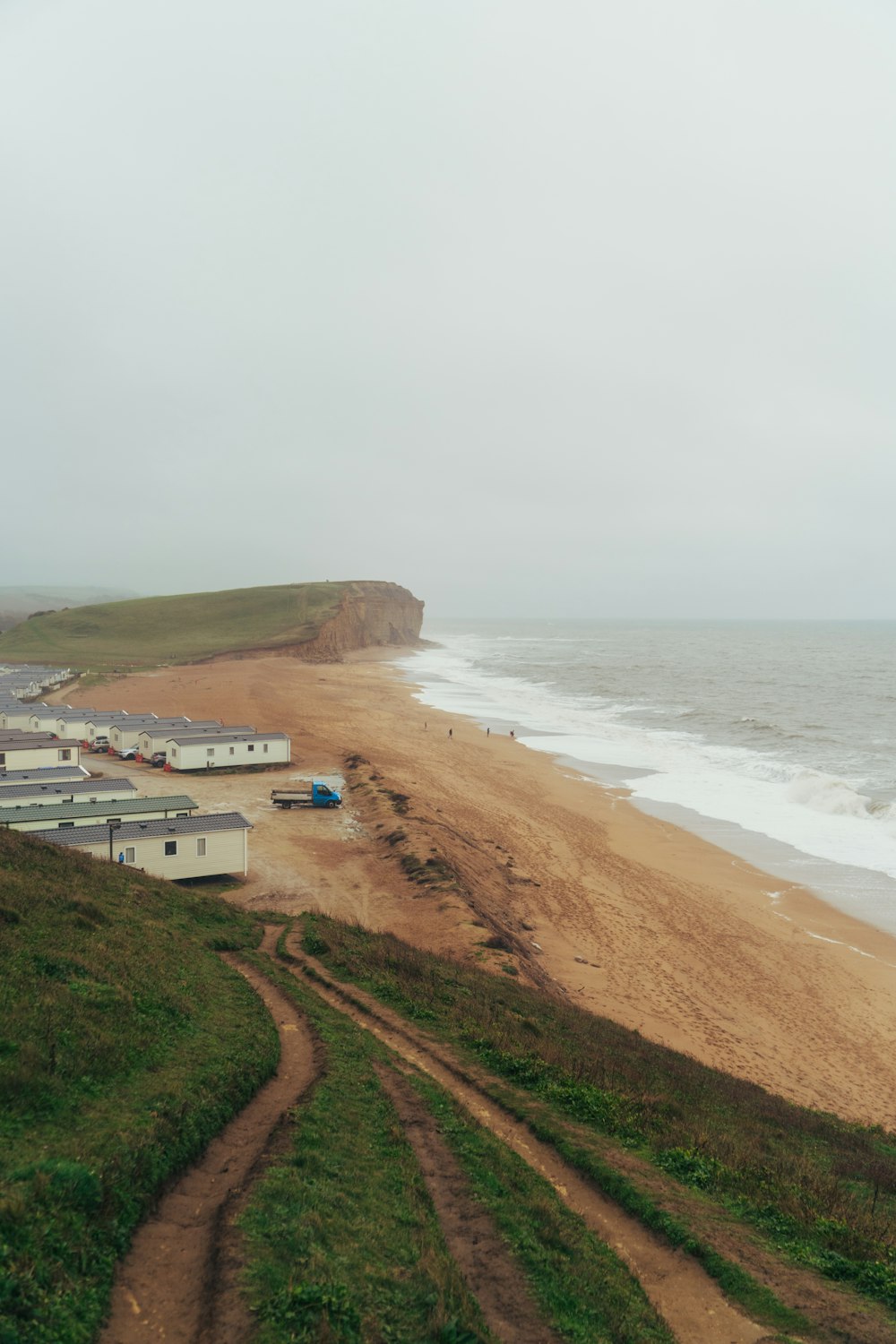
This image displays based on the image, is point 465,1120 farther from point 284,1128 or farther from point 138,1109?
point 138,1109

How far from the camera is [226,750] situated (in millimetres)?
45344

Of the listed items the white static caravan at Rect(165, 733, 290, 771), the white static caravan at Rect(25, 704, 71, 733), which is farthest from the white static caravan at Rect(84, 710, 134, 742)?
the white static caravan at Rect(165, 733, 290, 771)

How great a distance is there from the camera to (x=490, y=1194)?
927 cm

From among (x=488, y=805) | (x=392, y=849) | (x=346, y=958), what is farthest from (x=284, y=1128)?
(x=488, y=805)

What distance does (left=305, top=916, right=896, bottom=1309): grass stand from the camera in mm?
Answer: 9344

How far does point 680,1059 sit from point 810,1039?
19.1 ft

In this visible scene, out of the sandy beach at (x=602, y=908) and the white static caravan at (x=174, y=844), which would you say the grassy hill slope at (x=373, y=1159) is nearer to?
the sandy beach at (x=602, y=908)

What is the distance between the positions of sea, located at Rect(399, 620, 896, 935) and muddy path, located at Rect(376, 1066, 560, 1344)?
77.2ft

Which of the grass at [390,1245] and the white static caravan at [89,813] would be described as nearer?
the grass at [390,1245]

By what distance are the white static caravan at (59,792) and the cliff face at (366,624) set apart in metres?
98.9

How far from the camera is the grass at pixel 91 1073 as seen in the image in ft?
20.0

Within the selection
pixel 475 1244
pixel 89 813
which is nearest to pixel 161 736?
pixel 89 813

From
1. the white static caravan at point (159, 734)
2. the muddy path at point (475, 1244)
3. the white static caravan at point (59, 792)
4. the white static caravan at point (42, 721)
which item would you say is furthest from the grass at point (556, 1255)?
the white static caravan at point (42, 721)

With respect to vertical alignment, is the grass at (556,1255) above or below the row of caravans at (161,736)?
below
